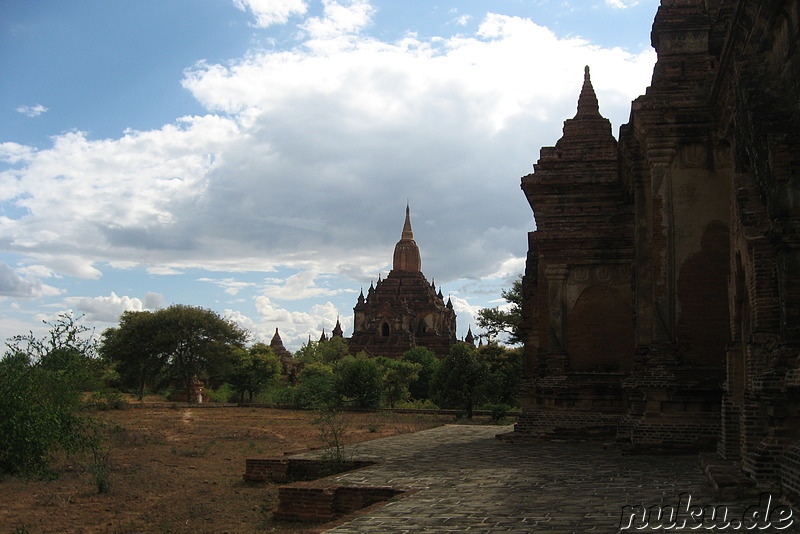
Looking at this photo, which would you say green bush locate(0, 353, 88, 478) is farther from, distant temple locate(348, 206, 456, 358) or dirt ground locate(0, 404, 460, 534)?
distant temple locate(348, 206, 456, 358)

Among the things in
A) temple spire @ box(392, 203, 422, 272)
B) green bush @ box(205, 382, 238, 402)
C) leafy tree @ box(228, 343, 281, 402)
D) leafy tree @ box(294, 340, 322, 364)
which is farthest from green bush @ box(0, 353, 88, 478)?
temple spire @ box(392, 203, 422, 272)

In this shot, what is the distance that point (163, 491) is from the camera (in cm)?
1338

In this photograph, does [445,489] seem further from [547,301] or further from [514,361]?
[514,361]

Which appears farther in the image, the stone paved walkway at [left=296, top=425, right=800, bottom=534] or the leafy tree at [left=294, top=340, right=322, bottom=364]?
the leafy tree at [left=294, top=340, right=322, bottom=364]

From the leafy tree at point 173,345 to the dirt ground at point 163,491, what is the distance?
2238cm

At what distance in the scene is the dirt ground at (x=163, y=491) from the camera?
1051 centimetres

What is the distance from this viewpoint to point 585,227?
19.1 metres

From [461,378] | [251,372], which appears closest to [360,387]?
[461,378]

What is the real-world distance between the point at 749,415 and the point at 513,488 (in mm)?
2809

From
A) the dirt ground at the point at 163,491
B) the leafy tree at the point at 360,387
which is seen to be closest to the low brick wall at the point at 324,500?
the dirt ground at the point at 163,491

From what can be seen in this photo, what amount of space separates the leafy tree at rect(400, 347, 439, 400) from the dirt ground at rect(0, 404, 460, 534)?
77.4 ft

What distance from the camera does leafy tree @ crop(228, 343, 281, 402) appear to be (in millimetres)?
50156

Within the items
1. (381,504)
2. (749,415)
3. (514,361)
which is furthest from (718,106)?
(514,361)

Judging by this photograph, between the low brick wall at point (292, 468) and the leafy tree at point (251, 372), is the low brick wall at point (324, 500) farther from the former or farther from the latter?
the leafy tree at point (251, 372)
